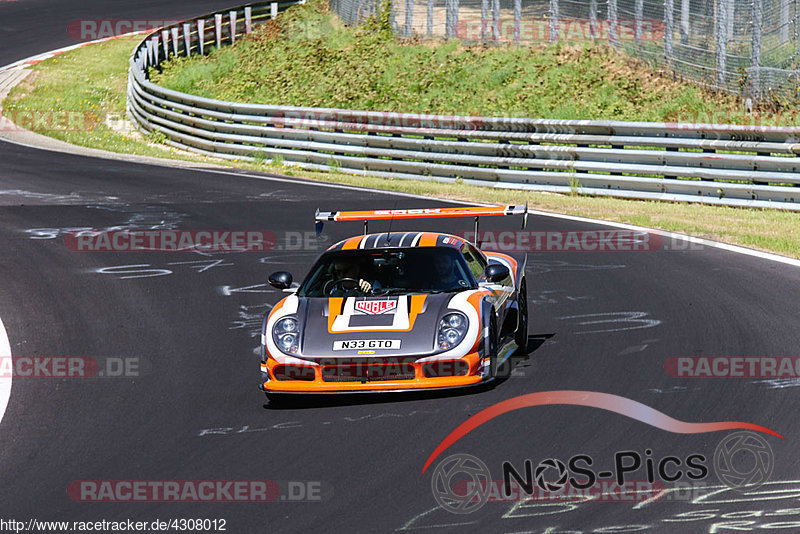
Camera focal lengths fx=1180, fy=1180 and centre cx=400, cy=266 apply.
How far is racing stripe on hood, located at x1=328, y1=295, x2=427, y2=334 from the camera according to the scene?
8844 millimetres

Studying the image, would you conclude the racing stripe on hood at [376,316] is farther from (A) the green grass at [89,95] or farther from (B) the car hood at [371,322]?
(A) the green grass at [89,95]

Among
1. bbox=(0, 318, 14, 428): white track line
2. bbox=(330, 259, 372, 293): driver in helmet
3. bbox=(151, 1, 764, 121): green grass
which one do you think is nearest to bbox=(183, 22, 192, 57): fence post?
bbox=(151, 1, 764, 121): green grass

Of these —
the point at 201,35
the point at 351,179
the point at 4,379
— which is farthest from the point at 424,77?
the point at 4,379

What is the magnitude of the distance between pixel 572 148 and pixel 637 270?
7356 millimetres

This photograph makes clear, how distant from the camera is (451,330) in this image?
348 inches

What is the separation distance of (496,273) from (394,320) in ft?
3.36

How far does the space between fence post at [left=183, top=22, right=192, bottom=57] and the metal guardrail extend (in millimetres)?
9118

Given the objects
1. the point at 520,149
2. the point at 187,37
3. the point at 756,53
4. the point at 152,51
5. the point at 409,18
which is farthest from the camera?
the point at 187,37

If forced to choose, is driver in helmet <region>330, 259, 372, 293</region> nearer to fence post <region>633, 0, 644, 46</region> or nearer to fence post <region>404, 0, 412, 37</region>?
fence post <region>633, 0, 644, 46</region>

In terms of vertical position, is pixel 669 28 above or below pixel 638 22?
below

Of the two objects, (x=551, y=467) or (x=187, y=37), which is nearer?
(x=551, y=467)

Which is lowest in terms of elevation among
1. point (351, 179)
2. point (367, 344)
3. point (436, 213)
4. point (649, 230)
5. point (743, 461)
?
point (649, 230)

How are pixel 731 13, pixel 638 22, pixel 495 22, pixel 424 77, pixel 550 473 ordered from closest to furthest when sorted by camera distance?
1. pixel 550 473
2. pixel 731 13
3. pixel 638 22
4. pixel 495 22
5. pixel 424 77

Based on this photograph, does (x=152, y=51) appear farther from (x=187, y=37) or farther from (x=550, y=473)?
Answer: (x=550, y=473)
